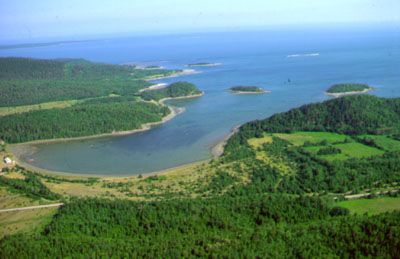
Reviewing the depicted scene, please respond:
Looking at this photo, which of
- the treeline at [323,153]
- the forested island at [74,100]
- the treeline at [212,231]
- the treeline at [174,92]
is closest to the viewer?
the treeline at [212,231]

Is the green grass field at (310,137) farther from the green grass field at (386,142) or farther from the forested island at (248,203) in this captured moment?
the green grass field at (386,142)

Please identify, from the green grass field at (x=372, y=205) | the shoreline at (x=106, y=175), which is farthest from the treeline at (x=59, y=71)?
the green grass field at (x=372, y=205)

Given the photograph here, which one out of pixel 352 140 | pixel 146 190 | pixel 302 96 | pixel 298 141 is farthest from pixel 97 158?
pixel 302 96

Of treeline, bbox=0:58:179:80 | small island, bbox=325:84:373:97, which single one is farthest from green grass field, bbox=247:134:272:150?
treeline, bbox=0:58:179:80

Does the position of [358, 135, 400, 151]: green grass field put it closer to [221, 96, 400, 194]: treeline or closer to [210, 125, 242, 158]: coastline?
[221, 96, 400, 194]: treeline

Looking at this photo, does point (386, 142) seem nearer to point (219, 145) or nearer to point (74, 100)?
point (219, 145)

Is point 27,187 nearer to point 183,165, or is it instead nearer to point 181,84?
point 183,165
